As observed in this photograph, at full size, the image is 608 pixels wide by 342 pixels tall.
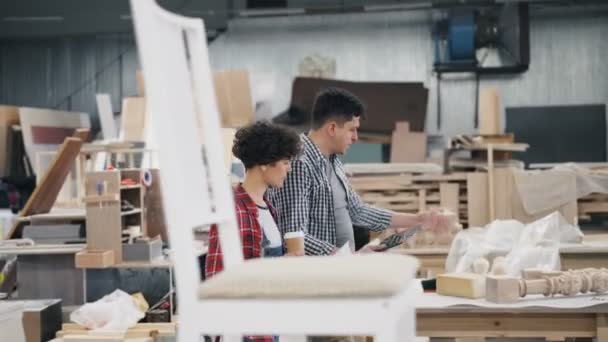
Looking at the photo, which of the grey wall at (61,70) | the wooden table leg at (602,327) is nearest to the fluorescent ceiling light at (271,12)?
the grey wall at (61,70)

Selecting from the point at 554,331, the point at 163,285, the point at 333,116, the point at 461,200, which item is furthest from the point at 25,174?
the point at 554,331

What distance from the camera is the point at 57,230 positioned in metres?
4.80

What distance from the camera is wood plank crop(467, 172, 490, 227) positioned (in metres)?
5.09

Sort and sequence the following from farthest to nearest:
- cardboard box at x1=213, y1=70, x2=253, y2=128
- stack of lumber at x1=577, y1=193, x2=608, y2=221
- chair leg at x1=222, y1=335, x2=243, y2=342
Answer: cardboard box at x1=213, y1=70, x2=253, y2=128 → stack of lumber at x1=577, y1=193, x2=608, y2=221 → chair leg at x1=222, y1=335, x2=243, y2=342

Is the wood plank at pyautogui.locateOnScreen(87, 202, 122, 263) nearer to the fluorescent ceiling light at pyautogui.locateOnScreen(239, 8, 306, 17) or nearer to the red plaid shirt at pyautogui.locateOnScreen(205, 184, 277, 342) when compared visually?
the red plaid shirt at pyautogui.locateOnScreen(205, 184, 277, 342)

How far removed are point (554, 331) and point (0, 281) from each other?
3.21 m

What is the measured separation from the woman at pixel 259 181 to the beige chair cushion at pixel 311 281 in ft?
2.61

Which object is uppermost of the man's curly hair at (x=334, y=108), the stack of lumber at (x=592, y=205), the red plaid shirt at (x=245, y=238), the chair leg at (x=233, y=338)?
the man's curly hair at (x=334, y=108)

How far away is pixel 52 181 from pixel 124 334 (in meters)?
1.58

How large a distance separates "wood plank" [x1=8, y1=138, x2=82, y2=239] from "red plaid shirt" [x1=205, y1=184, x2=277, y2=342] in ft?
8.90

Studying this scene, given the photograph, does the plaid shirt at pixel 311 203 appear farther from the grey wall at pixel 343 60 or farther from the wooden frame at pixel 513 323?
the grey wall at pixel 343 60

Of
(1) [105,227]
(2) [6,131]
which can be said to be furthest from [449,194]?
(2) [6,131]

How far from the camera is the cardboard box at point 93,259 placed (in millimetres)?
4250

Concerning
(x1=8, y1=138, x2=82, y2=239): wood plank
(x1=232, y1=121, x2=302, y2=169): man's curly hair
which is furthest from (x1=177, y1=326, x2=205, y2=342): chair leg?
(x1=8, y1=138, x2=82, y2=239): wood plank
